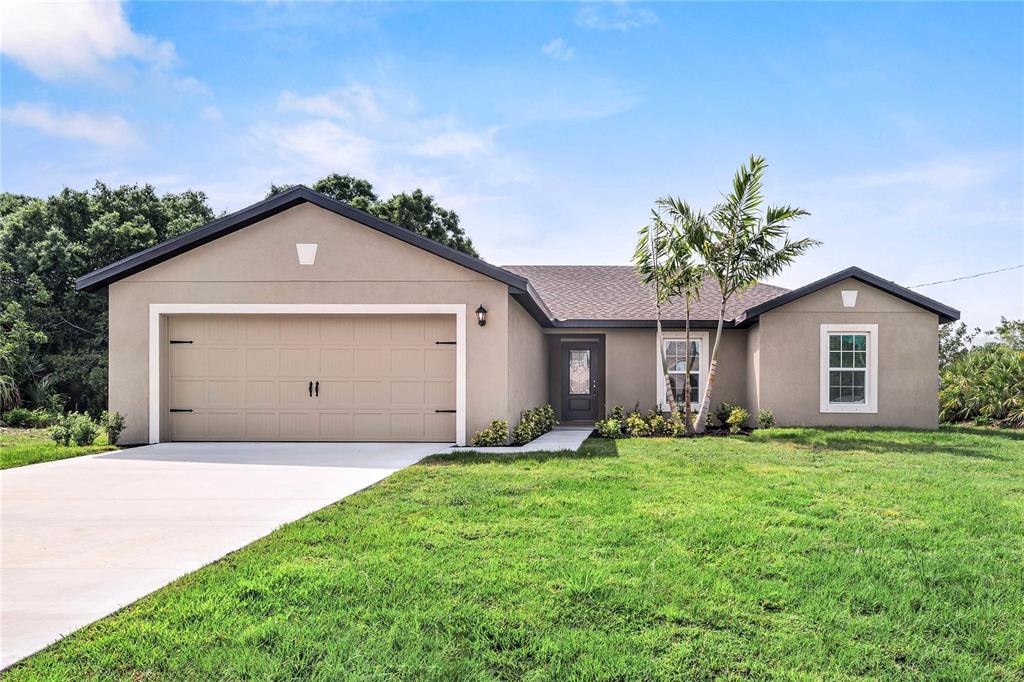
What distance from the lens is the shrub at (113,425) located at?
37.3 ft

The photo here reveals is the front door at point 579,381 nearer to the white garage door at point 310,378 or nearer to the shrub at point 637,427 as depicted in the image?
the shrub at point 637,427

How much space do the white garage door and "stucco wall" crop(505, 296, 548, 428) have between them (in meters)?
1.04

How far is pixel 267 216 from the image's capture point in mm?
11539

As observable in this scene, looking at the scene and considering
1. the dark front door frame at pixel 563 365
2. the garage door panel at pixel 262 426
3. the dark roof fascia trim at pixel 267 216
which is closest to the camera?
the dark roof fascia trim at pixel 267 216

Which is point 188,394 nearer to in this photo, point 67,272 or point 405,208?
point 67,272

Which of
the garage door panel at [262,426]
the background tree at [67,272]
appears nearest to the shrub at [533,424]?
the garage door panel at [262,426]

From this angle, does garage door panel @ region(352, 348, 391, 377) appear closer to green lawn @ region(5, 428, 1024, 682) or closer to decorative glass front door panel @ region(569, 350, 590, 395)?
green lawn @ region(5, 428, 1024, 682)

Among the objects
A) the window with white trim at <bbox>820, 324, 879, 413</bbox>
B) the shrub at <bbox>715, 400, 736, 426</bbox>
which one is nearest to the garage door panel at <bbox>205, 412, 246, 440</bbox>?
the shrub at <bbox>715, 400, 736, 426</bbox>

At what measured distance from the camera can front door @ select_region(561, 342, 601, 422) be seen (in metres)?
16.8

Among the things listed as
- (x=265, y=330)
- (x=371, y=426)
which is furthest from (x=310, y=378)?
(x=371, y=426)

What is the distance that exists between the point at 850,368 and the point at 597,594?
485 inches

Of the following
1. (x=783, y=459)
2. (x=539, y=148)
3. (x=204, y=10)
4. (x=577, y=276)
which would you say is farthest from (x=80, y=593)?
(x=577, y=276)

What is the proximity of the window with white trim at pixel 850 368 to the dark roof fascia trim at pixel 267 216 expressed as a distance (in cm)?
714

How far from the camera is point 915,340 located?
46.3 ft
